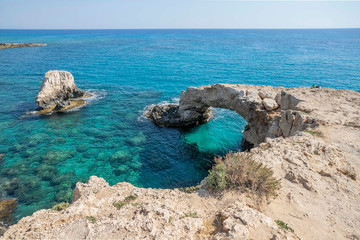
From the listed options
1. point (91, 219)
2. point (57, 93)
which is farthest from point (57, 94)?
point (91, 219)

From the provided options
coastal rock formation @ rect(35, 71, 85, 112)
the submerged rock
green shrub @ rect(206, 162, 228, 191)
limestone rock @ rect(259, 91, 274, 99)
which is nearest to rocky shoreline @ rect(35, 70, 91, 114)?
coastal rock formation @ rect(35, 71, 85, 112)

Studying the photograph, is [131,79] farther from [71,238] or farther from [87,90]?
[71,238]

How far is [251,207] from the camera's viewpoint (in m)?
8.47

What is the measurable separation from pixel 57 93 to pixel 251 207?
1409 inches

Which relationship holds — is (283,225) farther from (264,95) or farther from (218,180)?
(264,95)

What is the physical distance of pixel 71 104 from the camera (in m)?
34.6

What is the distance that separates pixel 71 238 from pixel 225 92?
19.7 metres

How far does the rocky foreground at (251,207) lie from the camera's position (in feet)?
23.5

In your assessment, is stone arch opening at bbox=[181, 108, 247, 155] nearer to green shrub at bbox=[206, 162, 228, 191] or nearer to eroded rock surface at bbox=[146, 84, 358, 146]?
eroded rock surface at bbox=[146, 84, 358, 146]

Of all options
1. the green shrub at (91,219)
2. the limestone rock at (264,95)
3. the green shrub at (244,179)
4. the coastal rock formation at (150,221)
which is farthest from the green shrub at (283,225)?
the limestone rock at (264,95)

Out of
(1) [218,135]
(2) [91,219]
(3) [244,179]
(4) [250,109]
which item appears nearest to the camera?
(2) [91,219]

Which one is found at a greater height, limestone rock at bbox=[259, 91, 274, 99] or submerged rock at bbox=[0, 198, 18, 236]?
limestone rock at bbox=[259, 91, 274, 99]

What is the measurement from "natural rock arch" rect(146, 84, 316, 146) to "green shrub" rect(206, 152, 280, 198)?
26.9ft

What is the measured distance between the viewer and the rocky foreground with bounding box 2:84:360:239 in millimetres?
7168
